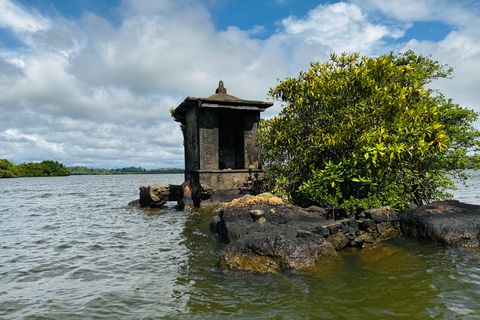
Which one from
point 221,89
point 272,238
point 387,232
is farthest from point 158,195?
point 387,232

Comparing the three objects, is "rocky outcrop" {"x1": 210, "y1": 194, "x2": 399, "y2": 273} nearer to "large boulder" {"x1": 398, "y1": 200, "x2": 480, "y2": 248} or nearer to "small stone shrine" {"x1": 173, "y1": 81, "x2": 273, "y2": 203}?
"large boulder" {"x1": 398, "y1": 200, "x2": 480, "y2": 248}

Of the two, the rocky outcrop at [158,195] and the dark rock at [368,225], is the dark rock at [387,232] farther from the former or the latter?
the rocky outcrop at [158,195]

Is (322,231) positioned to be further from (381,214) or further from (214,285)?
(214,285)

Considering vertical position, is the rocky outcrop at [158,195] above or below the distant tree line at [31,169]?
below

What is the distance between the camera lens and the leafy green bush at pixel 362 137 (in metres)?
7.45

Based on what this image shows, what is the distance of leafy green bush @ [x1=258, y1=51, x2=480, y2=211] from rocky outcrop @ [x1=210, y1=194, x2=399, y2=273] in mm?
788

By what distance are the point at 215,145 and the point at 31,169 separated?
91201mm

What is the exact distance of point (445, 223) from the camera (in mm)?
6871

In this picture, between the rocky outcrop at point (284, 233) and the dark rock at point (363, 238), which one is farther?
the dark rock at point (363, 238)

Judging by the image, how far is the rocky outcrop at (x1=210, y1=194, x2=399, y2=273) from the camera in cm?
553

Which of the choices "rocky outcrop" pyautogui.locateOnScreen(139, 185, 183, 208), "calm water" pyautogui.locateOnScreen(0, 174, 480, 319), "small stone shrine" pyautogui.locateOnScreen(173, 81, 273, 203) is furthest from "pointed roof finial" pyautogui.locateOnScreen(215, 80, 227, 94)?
"calm water" pyautogui.locateOnScreen(0, 174, 480, 319)

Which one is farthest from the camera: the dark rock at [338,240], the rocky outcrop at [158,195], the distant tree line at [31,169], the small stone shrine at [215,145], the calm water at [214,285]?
the distant tree line at [31,169]

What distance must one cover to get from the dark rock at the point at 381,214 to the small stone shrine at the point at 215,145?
6657mm

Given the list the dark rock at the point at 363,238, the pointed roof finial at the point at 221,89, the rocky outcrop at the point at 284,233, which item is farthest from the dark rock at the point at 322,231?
the pointed roof finial at the point at 221,89
